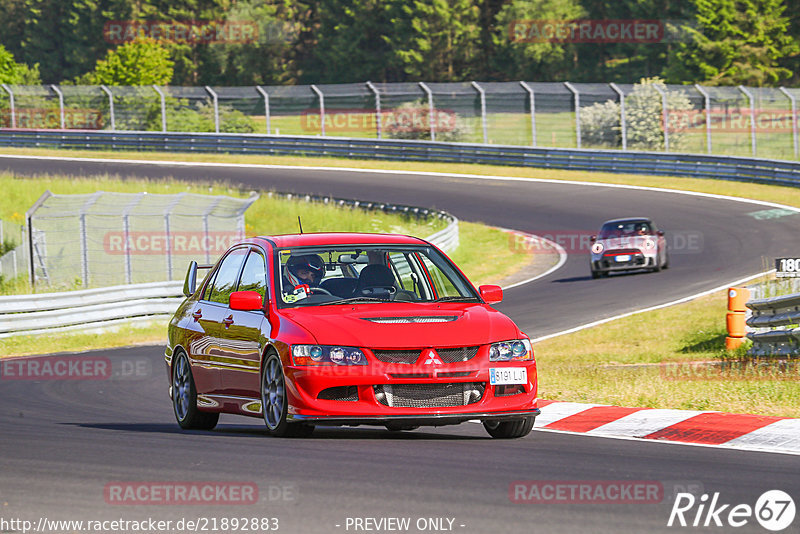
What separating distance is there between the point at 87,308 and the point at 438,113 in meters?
33.0

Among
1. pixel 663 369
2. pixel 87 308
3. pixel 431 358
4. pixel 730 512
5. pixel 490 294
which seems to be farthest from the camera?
pixel 87 308

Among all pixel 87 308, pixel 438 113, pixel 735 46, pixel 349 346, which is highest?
pixel 735 46

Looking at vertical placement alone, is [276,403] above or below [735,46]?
below

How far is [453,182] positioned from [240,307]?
3715 cm

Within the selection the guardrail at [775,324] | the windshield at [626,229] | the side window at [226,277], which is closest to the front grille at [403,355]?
the side window at [226,277]

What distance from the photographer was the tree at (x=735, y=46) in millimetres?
76625

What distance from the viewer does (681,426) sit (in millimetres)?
9148

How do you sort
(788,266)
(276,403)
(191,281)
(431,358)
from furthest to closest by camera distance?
(788,266), (191,281), (276,403), (431,358)

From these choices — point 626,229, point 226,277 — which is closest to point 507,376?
point 226,277

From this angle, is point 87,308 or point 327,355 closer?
point 327,355

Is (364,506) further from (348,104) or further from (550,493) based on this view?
(348,104)

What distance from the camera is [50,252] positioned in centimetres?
2495

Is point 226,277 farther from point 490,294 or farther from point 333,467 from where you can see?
point 333,467

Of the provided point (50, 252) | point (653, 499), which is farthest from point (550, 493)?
point (50, 252)
